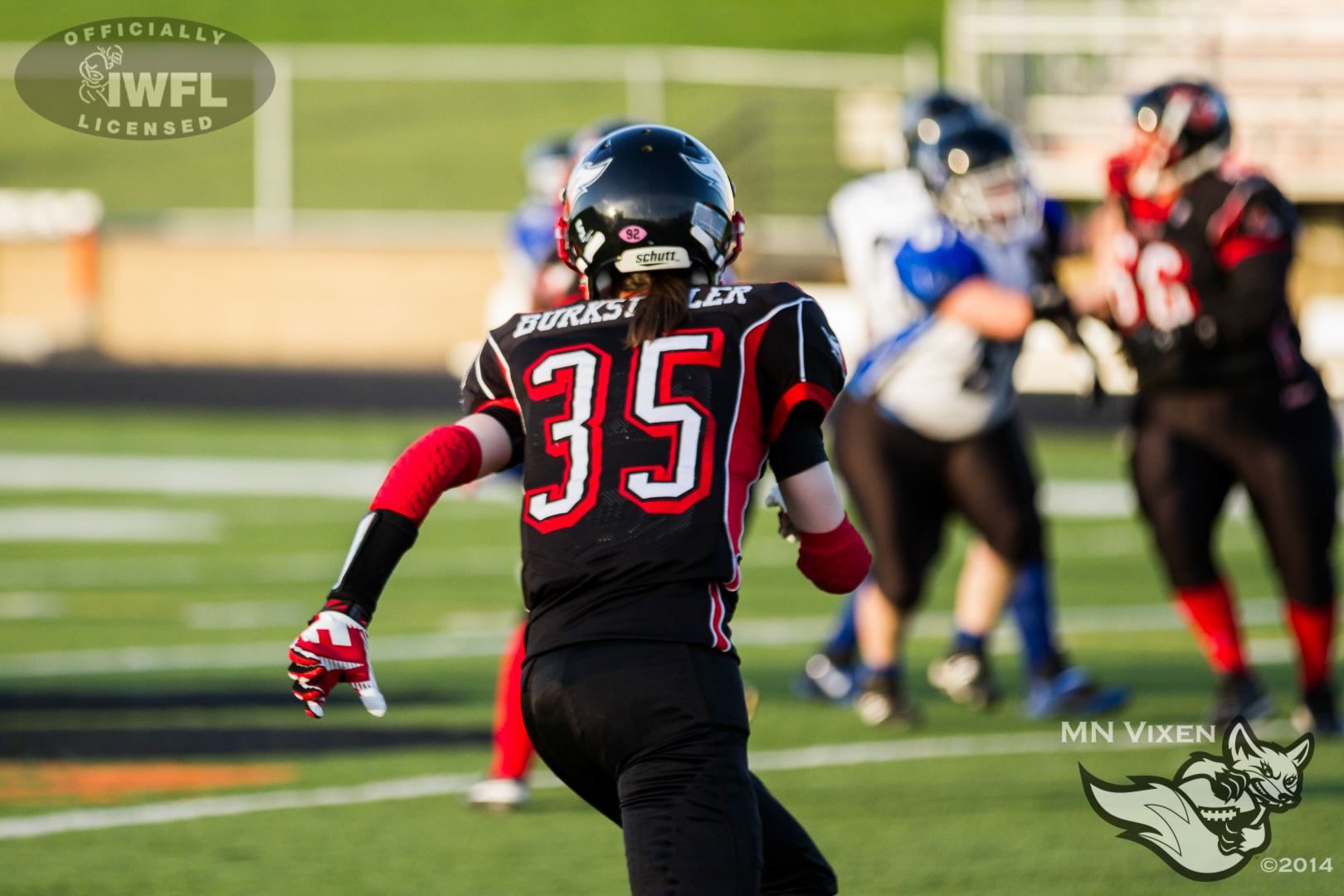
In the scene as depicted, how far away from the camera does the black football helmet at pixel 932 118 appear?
624 centimetres

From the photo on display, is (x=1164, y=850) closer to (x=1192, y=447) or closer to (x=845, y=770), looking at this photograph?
(x=845, y=770)

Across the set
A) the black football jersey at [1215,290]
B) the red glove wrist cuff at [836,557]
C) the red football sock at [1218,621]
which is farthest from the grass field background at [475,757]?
the red glove wrist cuff at [836,557]

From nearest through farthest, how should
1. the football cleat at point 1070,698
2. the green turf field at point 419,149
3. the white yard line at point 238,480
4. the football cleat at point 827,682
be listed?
the football cleat at point 1070,698, the football cleat at point 827,682, the white yard line at point 238,480, the green turf field at point 419,149

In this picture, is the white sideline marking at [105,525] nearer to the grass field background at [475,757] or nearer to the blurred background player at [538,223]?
the grass field background at [475,757]

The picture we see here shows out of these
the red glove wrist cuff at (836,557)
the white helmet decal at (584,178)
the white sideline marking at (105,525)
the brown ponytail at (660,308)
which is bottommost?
the white sideline marking at (105,525)

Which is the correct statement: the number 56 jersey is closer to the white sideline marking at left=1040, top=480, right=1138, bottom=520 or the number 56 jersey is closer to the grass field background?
the grass field background

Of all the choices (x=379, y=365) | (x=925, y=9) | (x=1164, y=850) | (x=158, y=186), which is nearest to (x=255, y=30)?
(x=158, y=186)

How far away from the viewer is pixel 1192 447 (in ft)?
20.1

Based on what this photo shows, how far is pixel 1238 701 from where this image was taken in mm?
6133

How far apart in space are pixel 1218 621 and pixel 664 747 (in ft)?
12.5

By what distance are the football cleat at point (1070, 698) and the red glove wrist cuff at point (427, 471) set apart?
397 cm

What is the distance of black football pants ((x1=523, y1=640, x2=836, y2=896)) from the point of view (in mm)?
2783

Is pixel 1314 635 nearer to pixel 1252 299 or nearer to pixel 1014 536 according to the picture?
pixel 1014 536

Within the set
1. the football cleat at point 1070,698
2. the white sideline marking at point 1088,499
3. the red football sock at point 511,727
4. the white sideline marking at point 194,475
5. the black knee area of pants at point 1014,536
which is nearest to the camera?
the red football sock at point 511,727
